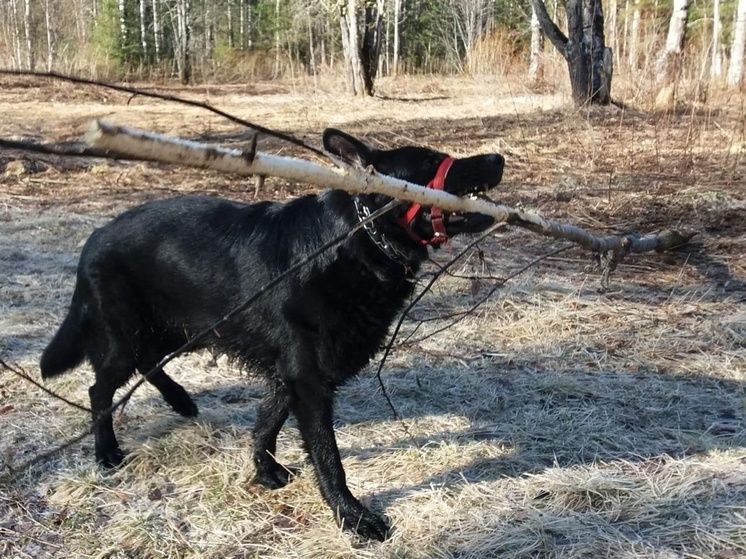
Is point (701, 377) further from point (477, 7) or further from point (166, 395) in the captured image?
point (477, 7)

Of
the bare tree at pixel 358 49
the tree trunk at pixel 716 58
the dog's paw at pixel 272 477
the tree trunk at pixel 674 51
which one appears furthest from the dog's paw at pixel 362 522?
the bare tree at pixel 358 49

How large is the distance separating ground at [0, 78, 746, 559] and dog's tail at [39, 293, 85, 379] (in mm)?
334

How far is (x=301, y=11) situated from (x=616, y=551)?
3214cm

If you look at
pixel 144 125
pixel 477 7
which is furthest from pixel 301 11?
pixel 144 125

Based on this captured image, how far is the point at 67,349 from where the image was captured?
3672 millimetres

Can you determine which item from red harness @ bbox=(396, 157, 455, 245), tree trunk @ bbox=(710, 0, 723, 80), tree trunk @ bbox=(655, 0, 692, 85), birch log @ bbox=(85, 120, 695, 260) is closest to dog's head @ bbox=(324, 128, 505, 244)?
red harness @ bbox=(396, 157, 455, 245)

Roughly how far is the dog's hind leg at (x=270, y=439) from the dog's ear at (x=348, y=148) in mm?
1078

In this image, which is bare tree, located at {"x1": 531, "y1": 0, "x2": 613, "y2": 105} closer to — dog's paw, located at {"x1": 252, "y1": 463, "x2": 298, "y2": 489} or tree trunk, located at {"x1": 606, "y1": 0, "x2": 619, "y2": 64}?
tree trunk, located at {"x1": 606, "y1": 0, "x2": 619, "y2": 64}

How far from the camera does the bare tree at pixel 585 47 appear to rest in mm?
11914

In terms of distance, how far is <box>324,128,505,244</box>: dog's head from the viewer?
2857 mm

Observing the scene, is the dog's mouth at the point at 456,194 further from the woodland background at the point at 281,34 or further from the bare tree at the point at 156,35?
the bare tree at the point at 156,35

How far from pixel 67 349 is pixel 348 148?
183cm

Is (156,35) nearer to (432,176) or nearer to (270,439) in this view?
(270,439)

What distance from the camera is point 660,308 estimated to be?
5148mm
